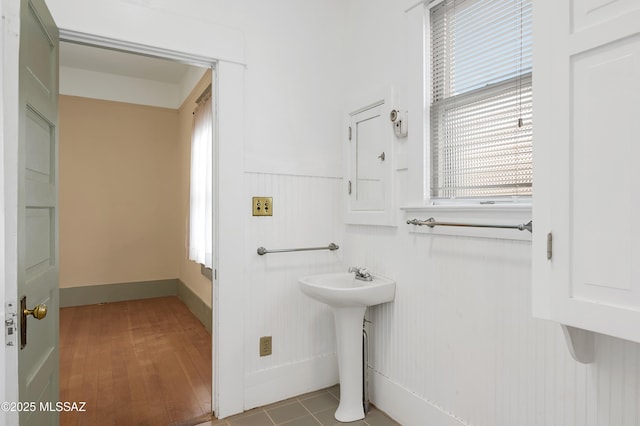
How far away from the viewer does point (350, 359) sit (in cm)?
204

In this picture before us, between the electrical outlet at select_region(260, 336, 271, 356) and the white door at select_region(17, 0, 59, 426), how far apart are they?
1.03 m

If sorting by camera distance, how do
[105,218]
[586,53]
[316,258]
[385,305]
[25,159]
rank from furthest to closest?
[105,218], [316,258], [385,305], [25,159], [586,53]

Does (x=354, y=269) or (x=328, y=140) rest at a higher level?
(x=328, y=140)

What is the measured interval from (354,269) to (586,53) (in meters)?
1.59

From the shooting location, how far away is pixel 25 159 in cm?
120

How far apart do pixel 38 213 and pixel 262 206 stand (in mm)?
1130

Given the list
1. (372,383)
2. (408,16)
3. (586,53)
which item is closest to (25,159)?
(586,53)

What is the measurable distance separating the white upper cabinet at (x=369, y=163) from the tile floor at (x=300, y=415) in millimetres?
1122

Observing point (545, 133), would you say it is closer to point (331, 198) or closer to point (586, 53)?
point (586, 53)

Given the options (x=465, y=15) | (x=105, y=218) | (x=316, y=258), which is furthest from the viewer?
(x=105, y=218)

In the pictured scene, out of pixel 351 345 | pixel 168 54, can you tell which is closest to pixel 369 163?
pixel 351 345

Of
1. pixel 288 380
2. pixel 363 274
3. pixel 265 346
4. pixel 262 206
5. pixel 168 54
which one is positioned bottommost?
pixel 288 380

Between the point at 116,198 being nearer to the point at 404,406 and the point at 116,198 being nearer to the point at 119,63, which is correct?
the point at 119,63

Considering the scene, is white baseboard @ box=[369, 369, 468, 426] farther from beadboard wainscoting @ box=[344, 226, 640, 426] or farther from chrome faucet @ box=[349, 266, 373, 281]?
chrome faucet @ box=[349, 266, 373, 281]
